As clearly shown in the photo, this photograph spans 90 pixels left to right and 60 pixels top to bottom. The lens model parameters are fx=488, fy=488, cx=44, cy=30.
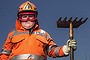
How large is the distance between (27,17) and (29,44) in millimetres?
853

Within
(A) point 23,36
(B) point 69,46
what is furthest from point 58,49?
(A) point 23,36

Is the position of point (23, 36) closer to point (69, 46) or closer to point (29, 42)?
point (29, 42)

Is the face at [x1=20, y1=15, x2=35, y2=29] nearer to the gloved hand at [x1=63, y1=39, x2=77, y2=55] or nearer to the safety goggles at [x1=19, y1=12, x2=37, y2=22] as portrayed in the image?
the safety goggles at [x1=19, y1=12, x2=37, y2=22]

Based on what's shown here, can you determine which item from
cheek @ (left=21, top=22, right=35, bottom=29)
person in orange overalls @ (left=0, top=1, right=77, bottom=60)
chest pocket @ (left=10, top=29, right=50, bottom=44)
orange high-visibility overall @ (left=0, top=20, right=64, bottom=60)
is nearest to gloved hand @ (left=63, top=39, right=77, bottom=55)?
person in orange overalls @ (left=0, top=1, right=77, bottom=60)

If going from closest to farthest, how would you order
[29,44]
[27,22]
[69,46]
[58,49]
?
[69,46] → [29,44] → [58,49] → [27,22]

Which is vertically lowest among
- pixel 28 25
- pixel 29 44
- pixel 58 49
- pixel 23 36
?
pixel 58 49

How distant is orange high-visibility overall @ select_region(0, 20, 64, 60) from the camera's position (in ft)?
42.2

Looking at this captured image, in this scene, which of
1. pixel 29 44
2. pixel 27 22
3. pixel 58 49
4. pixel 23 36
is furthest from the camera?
pixel 27 22

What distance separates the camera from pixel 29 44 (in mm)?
12883

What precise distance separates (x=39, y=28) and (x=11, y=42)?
863mm

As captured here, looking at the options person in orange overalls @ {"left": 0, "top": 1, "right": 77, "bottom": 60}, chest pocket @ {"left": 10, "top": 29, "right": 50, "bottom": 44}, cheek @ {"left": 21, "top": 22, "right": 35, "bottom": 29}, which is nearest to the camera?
person in orange overalls @ {"left": 0, "top": 1, "right": 77, "bottom": 60}

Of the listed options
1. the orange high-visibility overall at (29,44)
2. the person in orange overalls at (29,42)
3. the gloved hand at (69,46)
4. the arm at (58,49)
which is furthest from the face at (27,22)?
the gloved hand at (69,46)

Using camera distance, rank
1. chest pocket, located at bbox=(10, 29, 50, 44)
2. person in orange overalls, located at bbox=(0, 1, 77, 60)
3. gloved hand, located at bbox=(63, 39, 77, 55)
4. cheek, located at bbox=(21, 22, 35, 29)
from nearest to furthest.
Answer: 1. gloved hand, located at bbox=(63, 39, 77, 55)
2. person in orange overalls, located at bbox=(0, 1, 77, 60)
3. chest pocket, located at bbox=(10, 29, 50, 44)
4. cheek, located at bbox=(21, 22, 35, 29)

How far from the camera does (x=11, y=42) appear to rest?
1330 centimetres
